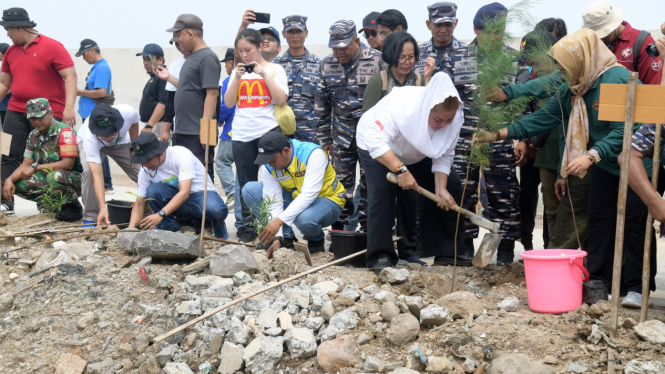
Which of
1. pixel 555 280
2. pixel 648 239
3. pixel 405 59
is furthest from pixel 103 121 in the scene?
pixel 648 239

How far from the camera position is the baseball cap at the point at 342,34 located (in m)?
5.41

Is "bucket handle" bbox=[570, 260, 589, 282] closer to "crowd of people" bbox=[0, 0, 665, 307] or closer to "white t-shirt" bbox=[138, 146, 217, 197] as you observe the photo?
"crowd of people" bbox=[0, 0, 665, 307]

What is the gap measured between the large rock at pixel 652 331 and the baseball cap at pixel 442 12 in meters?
2.95

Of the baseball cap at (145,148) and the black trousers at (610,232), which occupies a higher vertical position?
the baseball cap at (145,148)

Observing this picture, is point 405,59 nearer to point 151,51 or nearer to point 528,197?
point 528,197

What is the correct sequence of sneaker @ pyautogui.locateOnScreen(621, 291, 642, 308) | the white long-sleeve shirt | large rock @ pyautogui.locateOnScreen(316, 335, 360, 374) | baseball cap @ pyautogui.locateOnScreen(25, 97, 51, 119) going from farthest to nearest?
baseball cap @ pyautogui.locateOnScreen(25, 97, 51, 119)
the white long-sleeve shirt
sneaker @ pyautogui.locateOnScreen(621, 291, 642, 308)
large rock @ pyautogui.locateOnScreen(316, 335, 360, 374)

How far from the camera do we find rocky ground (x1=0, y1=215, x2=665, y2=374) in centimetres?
299

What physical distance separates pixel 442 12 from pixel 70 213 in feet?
14.8

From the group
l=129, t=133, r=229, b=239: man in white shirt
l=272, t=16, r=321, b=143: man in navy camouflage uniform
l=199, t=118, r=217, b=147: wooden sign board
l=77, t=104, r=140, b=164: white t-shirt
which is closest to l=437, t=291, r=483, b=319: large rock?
l=199, t=118, r=217, b=147: wooden sign board

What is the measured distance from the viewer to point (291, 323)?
357cm

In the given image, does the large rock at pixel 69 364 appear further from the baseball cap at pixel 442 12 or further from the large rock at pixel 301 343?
the baseball cap at pixel 442 12

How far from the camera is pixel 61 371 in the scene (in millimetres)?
3514

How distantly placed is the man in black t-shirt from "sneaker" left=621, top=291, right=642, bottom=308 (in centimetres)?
531

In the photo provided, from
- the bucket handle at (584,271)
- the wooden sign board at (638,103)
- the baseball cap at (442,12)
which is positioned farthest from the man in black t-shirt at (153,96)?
the wooden sign board at (638,103)
